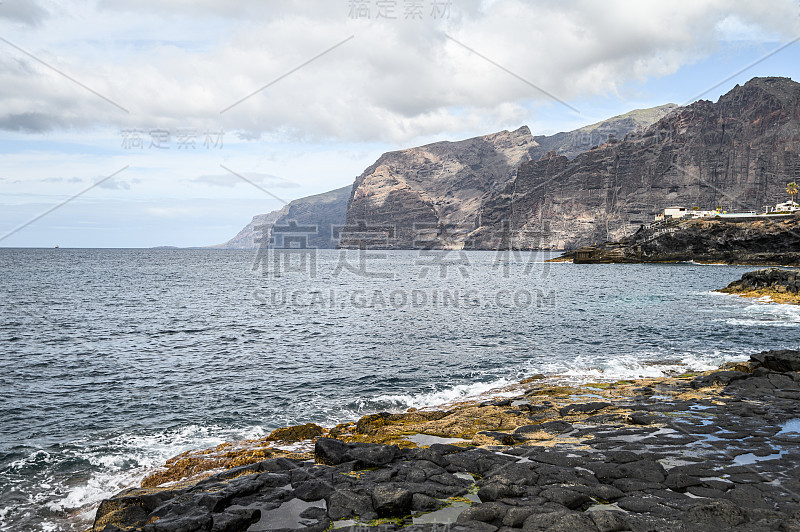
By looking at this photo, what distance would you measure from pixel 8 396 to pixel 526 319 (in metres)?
39.3

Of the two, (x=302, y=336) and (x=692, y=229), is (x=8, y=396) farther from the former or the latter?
(x=692, y=229)

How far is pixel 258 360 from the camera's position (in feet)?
101

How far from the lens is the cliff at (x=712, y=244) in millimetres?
124438

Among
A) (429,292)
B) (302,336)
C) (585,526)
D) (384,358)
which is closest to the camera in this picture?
(585,526)

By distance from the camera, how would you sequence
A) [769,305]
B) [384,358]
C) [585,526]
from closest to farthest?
[585,526] → [384,358] → [769,305]

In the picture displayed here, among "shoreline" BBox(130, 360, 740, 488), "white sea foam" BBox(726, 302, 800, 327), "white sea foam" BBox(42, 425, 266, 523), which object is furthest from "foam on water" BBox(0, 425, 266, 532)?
"white sea foam" BBox(726, 302, 800, 327)

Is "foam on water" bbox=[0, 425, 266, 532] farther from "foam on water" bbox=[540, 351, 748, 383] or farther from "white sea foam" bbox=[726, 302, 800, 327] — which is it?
"white sea foam" bbox=[726, 302, 800, 327]

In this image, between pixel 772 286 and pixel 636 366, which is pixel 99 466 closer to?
pixel 636 366

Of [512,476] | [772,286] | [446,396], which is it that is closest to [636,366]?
[446,396]

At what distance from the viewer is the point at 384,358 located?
31.2 metres

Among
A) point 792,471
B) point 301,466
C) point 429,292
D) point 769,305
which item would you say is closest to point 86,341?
point 301,466

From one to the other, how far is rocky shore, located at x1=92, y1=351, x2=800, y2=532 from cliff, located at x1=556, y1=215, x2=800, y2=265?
121 metres

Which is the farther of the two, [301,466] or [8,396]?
[8,396]

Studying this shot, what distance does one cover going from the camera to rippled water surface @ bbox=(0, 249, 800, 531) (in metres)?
16.7
